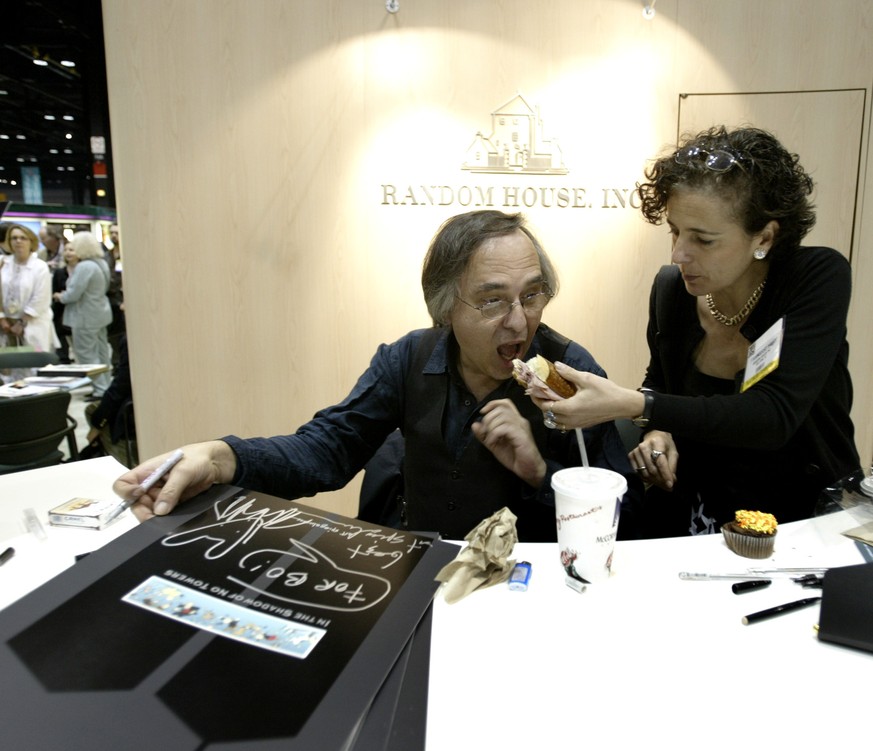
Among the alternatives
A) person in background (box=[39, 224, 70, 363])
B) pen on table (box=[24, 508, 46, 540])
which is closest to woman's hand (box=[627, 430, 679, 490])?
pen on table (box=[24, 508, 46, 540])

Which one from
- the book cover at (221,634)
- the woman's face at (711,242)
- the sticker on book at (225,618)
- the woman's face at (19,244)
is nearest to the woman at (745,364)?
the woman's face at (711,242)

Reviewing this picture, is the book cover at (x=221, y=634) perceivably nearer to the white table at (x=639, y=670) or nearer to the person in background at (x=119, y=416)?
the white table at (x=639, y=670)

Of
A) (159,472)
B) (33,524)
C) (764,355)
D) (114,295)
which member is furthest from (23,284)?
(764,355)

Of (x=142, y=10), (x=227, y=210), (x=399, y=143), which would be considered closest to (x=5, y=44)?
(x=142, y=10)

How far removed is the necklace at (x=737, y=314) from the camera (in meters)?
1.51

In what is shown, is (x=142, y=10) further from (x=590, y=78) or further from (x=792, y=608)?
(x=792, y=608)

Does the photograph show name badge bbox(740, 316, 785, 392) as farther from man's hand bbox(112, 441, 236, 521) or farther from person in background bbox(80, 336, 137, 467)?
person in background bbox(80, 336, 137, 467)

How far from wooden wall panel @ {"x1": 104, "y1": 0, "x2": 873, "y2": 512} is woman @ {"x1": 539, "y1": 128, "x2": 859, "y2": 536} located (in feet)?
5.54

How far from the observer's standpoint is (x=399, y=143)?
307cm

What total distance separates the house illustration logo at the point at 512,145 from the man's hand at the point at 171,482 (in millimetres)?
2357

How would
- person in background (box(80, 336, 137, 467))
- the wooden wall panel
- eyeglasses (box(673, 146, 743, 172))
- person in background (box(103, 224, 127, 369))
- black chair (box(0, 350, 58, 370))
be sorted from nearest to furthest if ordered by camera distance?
eyeglasses (box(673, 146, 743, 172)) < the wooden wall panel < person in background (box(80, 336, 137, 467)) < black chair (box(0, 350, 58, 370)) < person in background (box(103, 224, 127, 369))

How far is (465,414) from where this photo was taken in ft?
5.19

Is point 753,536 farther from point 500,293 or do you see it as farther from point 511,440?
point 500,293
